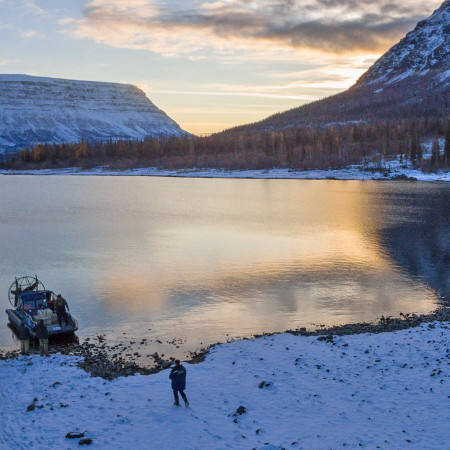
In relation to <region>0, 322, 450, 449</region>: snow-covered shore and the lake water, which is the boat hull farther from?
<region>0, 322, 450, 449</region>: snow-covered shore

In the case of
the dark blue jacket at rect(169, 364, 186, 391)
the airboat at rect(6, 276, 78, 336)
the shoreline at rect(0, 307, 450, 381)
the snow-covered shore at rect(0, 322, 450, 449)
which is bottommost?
the shoreline at rect(0, 307, 450, 381)

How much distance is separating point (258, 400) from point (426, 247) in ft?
148

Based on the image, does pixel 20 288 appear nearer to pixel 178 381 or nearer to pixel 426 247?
pixel 178 381

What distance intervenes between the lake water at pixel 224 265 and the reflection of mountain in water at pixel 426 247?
116 millimetres

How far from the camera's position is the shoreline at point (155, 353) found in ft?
82.8

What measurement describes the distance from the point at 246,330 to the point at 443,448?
16.4 metres

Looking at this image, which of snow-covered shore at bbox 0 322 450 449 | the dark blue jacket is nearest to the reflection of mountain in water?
snow-covered shore at bbox 0 322 450 449

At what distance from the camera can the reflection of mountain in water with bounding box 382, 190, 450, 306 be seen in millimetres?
45844

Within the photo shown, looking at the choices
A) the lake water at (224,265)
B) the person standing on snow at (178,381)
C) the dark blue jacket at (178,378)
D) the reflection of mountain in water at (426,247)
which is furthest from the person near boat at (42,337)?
the reflection of mountain in water at (426,247)

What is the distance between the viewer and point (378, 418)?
1905 cm

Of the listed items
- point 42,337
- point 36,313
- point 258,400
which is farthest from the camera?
point 36,313

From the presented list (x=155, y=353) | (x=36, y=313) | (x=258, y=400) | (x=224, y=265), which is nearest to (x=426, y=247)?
(x=224, y=265)

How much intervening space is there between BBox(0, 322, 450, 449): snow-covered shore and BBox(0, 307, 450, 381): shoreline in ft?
2.81

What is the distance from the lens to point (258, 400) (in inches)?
828
